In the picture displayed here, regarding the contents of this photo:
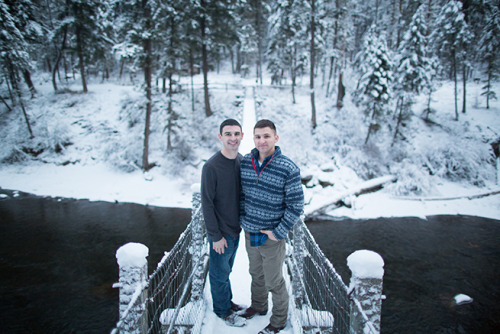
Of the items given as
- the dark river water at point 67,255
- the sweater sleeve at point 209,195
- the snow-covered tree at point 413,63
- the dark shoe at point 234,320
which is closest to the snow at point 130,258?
the sweater sleeve at point 209,195

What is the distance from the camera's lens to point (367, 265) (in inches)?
70.2

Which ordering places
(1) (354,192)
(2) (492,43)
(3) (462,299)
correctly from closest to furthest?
(3) (462,299)
(1) (354,192)
(2) (492,43)

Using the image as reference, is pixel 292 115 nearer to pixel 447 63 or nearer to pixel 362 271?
pixel 447 63

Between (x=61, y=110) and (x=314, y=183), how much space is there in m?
20.5

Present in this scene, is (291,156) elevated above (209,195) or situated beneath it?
situated beneath

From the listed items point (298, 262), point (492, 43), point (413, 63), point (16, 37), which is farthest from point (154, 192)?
point (492, 43)

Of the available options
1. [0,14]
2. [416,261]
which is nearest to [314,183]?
[416,261]

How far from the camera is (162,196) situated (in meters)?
13.5

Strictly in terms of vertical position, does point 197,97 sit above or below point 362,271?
above

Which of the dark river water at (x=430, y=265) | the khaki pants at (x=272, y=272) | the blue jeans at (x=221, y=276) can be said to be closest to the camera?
the khaki pants at (x=272, y=272)

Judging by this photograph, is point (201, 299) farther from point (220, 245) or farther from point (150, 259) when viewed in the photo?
point (150, 259)

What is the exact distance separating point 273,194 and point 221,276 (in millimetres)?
1352

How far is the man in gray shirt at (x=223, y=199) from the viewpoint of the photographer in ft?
9.11

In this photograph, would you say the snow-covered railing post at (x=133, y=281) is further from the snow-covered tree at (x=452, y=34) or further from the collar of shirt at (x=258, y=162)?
the snow-covered tree at (x=452, y=34)
